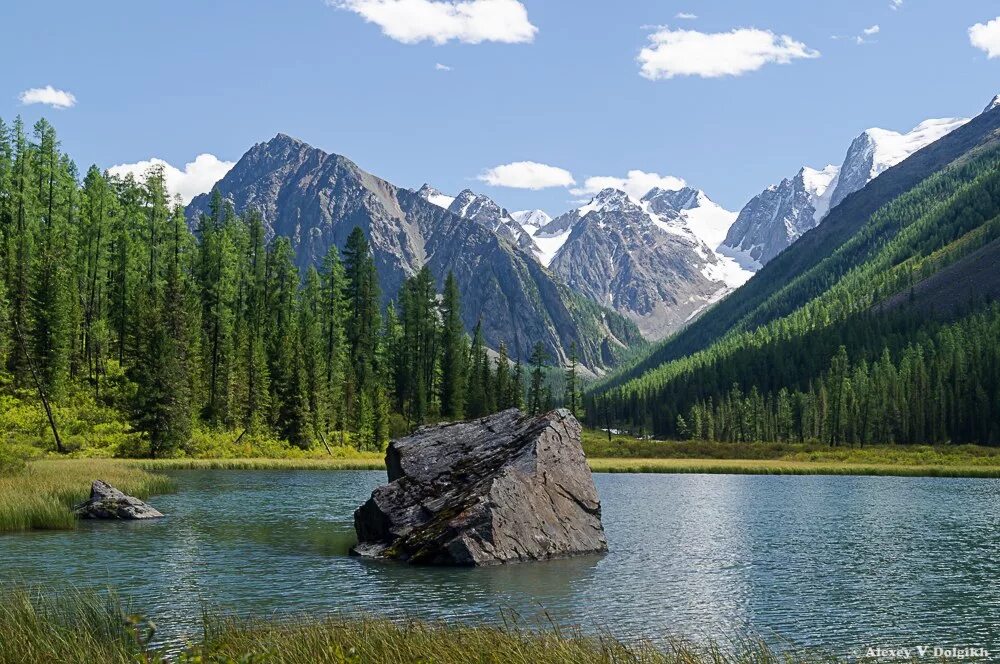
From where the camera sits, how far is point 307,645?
15.0 m

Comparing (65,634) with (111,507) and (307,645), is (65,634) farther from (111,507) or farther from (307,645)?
(111,507)

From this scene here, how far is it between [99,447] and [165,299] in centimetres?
1841

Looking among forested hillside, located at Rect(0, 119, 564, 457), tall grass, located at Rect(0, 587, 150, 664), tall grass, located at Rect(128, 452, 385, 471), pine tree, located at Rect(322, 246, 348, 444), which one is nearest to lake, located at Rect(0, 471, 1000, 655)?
tall grass, located at Rect(0, 587, 150, 664)

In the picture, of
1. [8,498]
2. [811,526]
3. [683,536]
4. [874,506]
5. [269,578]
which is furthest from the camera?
[874,506]

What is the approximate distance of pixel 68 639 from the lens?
16062 mm

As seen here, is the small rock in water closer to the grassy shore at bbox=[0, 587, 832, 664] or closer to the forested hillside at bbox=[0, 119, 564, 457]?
the grassy shore at bbox=[0, 587, 832, 664]

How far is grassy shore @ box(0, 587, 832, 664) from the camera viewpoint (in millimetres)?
14562

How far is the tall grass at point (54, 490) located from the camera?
37.1 meters

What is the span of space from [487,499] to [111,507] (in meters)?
20.8

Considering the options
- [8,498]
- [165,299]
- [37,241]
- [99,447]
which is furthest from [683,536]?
[37,241]

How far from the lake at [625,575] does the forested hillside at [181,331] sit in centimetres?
3831

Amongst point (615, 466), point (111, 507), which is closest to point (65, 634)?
point (111, 507)

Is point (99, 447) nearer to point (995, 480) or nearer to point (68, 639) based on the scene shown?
point (68, 639)

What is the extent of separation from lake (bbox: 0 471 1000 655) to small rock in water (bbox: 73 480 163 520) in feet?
5.07
